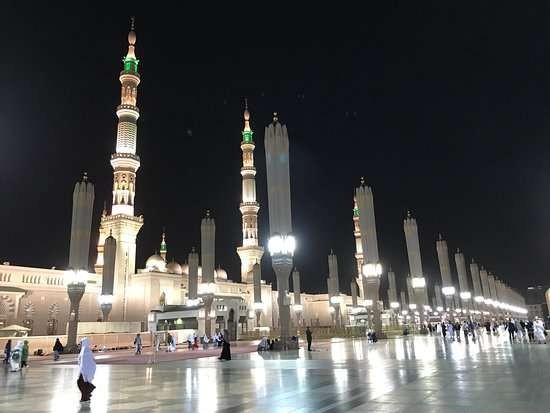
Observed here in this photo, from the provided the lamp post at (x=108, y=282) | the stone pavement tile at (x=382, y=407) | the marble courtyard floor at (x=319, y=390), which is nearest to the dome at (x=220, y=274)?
the lamp post at (x=108, y=282)

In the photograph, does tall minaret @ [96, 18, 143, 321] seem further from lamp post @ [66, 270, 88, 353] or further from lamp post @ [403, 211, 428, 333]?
lamp post @ [403, 211, 428, 333]

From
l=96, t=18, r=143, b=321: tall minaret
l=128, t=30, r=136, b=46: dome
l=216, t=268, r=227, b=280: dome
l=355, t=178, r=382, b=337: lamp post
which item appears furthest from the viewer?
l=216, t=268, r=227, b=280: dome

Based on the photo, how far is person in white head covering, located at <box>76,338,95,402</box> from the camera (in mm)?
9547

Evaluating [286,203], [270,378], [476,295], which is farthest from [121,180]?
[476,295]

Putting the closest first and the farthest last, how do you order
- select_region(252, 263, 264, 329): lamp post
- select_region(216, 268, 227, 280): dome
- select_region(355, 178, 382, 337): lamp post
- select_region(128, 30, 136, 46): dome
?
select_region(355, 178, 382, 337): lamp post < select_region(252, 263, 264, 329): lamp post < select_region(128, 30, 136, 46): dome < select_region(216, 268, 227, 280): dome

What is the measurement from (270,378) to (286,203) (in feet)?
46.3

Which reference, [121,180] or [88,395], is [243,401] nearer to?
[88,395]

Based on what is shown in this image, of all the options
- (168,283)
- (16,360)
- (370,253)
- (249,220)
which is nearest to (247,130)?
(249,220)

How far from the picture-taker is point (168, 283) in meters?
60.6

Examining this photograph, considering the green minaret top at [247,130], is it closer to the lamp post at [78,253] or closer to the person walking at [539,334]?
the lamp post at [78,253]

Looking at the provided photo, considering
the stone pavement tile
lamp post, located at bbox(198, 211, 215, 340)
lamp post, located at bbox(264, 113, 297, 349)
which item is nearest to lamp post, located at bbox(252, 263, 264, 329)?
lamp post, located at bbox(198, 211, 215, 340)

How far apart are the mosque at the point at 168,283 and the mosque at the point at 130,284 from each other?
0.11 m

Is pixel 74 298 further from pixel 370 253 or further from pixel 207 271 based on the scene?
pixel 370 253

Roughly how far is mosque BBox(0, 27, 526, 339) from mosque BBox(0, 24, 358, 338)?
0.11m
